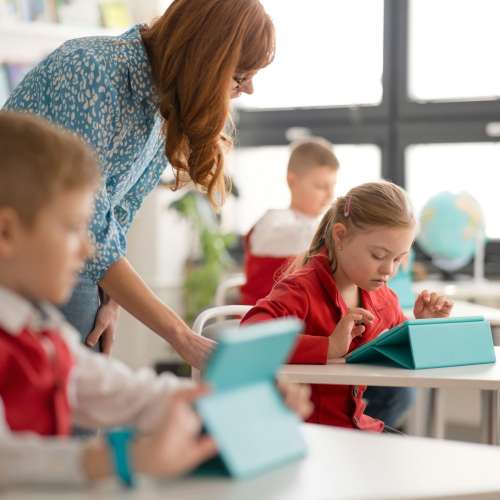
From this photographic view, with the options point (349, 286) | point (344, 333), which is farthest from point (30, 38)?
point (344, 333)

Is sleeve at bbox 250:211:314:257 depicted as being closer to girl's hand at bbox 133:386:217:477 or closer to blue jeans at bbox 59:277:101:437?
blue jeans at bbox 59:277:101:437

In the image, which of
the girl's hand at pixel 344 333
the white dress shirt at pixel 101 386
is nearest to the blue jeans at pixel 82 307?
the girl's hand at pixel 344 333

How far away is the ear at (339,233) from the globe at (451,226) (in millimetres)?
Result: 1852

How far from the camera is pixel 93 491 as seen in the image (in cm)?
102

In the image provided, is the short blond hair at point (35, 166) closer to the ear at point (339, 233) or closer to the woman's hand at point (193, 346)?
the woman's hand at point (193, 346)

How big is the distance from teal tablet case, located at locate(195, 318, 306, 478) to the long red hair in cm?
87

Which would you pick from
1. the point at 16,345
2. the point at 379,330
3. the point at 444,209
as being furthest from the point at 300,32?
the point at 16,345

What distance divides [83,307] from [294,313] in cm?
51

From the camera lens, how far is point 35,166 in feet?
3.52

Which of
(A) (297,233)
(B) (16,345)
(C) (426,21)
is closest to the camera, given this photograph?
(B) (16,345)

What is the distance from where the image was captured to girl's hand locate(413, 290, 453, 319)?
2.36m

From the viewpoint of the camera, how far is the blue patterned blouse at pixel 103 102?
183 cm

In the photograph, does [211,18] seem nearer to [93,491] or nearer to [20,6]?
[93,491]

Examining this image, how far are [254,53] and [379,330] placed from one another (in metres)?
0.80
